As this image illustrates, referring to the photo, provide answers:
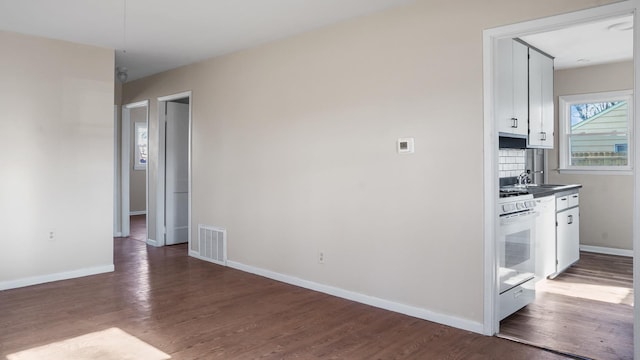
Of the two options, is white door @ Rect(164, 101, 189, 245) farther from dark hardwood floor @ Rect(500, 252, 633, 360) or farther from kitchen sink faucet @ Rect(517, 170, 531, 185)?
dark hardwood floor @ Rect(500, 252, 633, 360)

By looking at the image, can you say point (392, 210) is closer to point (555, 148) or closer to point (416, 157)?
point (416, 157)

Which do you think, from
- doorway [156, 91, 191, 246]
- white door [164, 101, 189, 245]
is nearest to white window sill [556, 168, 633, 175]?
doorway [156, 91, 191, 246]

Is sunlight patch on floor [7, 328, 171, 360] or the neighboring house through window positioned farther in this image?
the neighboring house through window

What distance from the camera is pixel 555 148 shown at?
6.36 m

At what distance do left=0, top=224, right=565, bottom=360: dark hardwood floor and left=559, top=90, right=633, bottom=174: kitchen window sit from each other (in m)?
4.21

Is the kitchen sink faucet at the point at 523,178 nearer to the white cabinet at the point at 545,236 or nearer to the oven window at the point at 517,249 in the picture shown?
the white cabinet at the point at 545,236

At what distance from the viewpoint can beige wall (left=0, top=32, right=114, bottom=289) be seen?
4.48m

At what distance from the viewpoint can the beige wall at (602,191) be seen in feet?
19.1

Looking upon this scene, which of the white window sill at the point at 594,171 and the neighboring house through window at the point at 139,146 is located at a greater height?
the neighboring house through window at the point at 139,146

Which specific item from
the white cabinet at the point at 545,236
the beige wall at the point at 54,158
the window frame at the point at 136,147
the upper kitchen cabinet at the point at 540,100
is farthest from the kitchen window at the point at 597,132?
the window frame at the point at 136,147

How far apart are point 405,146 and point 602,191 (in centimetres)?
400

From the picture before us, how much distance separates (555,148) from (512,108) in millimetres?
2765

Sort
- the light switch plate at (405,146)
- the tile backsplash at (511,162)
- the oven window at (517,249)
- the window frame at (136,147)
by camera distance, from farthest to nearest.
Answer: the window frame at (136,147)
the tile backsplash at (511,162)
the light switch plate at (405,146)
the oven window at (517,249)

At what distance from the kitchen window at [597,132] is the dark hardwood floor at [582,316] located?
5.44ft
